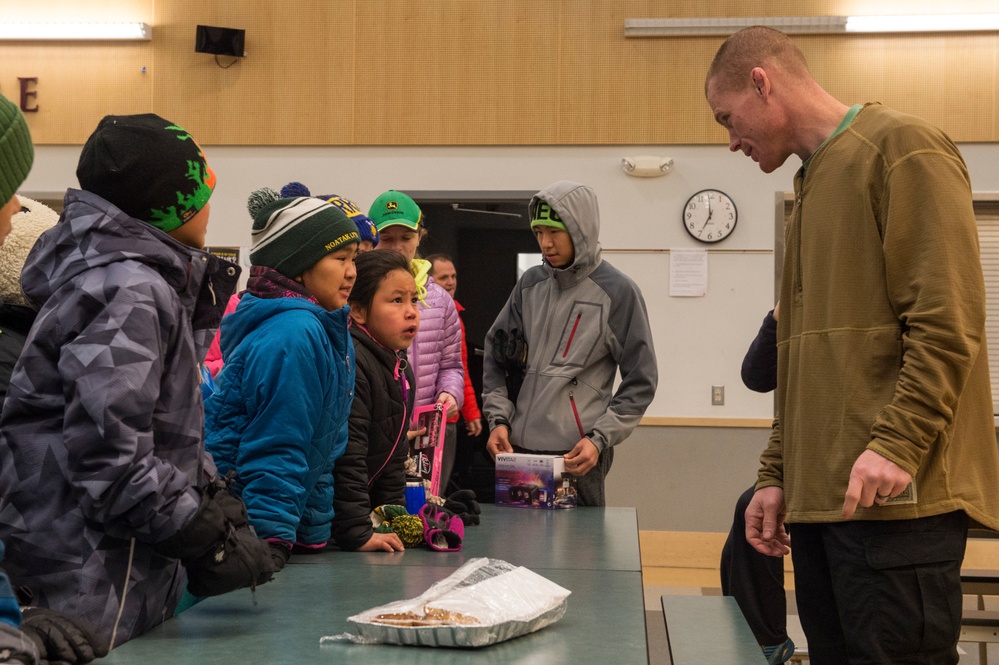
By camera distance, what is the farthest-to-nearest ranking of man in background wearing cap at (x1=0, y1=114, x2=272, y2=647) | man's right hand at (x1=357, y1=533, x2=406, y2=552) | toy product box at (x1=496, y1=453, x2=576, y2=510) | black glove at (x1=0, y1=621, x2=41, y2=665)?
toy product box at (x1=496, y1=453, x2=576, y2=510) < man's right hand at (x1=357, y1=533, x2=406, y2=552) < man in background wearing cap at (x1=0, y1=114, x2=272, y2=647) < black glove at (x1=0, y1=621, x2=41, y2=665)

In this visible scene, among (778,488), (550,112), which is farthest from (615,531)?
(550,112)

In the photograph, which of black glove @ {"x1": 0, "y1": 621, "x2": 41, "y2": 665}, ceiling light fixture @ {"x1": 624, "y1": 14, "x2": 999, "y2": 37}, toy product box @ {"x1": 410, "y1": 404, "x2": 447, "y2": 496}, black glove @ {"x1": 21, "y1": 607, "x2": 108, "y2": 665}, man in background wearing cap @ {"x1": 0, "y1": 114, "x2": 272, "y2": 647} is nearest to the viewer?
black glove @ {"x1": 0, "y1": 621, "x2": 41, "y2": 665}

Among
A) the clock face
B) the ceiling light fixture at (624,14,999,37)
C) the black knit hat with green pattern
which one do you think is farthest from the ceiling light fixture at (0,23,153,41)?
the black knit hat with green pattern

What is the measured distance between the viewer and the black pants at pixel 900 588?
1.63 meters

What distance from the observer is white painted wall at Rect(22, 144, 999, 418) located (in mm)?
6094

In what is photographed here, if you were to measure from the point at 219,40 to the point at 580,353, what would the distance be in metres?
4.12

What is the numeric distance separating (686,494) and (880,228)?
455 cm

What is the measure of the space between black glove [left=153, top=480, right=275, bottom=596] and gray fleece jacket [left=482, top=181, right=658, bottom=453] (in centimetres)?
178

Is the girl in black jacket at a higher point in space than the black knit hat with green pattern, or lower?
lower

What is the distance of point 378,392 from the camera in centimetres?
244

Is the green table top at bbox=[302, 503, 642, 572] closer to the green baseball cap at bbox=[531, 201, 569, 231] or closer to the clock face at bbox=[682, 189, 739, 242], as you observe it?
the green baseball cap at bbox=[531, 201, 569, 231]

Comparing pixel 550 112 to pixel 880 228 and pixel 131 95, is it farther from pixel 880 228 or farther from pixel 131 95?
pixel 880 228

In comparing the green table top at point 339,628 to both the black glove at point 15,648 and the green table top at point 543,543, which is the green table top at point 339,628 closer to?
the green table top at point 543,543

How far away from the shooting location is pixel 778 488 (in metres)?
2.02
